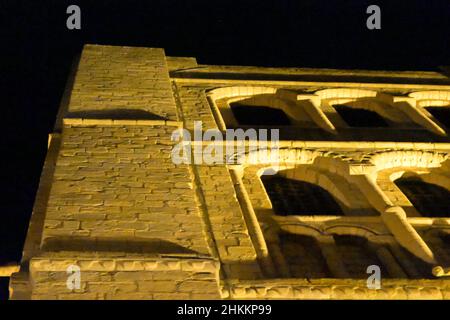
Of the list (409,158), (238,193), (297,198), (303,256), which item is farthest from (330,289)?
(409,158)

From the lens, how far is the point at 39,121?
54.4 ft

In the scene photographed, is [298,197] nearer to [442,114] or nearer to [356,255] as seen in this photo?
[356,255]

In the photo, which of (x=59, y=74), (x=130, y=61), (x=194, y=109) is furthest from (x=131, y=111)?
(x=59, y=74)

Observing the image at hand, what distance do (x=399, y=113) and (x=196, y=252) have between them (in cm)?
881

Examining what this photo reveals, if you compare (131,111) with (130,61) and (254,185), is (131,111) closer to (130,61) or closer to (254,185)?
(254,185)

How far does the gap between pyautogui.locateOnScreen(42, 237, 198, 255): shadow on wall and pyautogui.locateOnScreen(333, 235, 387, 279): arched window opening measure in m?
2.97

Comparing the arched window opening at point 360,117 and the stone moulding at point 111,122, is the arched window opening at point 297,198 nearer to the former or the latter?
the stone moulding at point 111,122

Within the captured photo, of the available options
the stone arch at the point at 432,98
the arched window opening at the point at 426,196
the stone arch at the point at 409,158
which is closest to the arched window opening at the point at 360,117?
the stone arch at the point at 432,98

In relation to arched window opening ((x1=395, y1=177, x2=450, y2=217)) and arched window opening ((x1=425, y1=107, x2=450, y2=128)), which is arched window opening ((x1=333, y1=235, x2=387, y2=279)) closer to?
arched window opening ((x1=395, y1=177, x2=450, y2=217))

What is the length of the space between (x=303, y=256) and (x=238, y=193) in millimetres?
1402

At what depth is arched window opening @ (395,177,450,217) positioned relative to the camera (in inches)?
416

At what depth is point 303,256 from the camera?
28.5 ft

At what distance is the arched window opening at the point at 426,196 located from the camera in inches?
416

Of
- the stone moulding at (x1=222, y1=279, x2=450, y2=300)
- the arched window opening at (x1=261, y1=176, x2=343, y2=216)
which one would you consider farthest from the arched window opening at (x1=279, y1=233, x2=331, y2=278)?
the stone moulding at (x1=222, y1=279, x2=450, y2=300)
